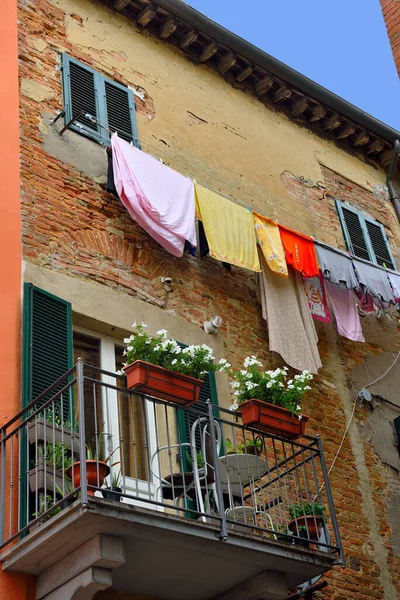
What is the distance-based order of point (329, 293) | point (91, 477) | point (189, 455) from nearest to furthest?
point (91, 477), point (189, 455), point (329, 293)

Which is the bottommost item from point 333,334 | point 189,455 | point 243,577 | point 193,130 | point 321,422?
point 243,577

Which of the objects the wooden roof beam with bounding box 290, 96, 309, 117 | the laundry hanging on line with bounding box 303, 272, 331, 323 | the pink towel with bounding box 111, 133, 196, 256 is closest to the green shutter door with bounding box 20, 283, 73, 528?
the pink towel with bounding box 111, 133, 196, 256

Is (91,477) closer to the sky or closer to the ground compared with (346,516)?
closer to the ground

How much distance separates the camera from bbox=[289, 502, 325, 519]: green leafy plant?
26.7 feet

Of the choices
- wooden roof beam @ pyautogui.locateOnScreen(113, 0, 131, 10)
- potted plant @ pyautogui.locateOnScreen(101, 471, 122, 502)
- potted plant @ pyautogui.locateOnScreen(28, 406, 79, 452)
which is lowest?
potted plant @ pyautogui.locateOnScreen(101, 471, 122, 502)

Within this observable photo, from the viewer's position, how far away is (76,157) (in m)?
9.90

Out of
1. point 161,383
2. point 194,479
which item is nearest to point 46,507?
point 194,479

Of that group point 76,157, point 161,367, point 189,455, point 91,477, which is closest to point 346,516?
point 189,455

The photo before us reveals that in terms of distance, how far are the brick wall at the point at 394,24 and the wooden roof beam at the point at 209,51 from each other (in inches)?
86.9

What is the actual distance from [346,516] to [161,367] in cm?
321

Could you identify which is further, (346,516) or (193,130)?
(193,130)

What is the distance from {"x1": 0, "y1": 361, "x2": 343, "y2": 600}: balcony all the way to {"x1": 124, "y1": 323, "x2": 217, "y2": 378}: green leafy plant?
45cm

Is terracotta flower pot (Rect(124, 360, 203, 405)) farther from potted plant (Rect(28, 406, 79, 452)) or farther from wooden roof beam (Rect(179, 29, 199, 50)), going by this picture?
wooden roof beam (Rect(179, 29, 199, 50))

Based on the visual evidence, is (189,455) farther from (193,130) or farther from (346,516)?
(193,130)
